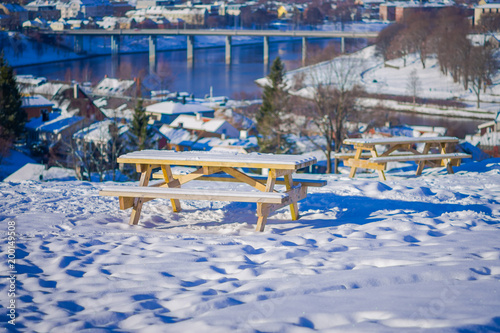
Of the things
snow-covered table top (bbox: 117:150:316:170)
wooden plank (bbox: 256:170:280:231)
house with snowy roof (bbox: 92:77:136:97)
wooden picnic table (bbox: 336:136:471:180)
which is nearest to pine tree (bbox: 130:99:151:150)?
wooden picnic table (bbox: 336:136:471:180)

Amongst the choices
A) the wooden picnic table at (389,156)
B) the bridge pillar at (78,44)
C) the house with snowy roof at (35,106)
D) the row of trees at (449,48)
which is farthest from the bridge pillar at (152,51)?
the wooden picnic table at (389,156)

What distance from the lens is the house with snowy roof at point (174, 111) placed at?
1334 inches

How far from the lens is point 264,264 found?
3119mm

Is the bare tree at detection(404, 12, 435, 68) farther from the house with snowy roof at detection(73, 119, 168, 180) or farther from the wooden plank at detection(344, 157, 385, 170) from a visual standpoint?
the wooden plank at detection(344, 157, 385, 170)

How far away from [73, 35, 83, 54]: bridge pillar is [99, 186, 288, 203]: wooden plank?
217 feet

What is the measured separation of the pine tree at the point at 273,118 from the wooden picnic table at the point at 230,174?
16.5 metres

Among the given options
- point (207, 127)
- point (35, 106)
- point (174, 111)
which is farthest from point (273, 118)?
point (35, 106)

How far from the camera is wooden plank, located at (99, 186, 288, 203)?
374 centimetres

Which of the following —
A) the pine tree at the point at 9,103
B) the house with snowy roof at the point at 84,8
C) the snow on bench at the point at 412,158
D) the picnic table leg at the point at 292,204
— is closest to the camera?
the picnic table leg at the point at 292,204

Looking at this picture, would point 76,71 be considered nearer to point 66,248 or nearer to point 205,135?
point 205,135

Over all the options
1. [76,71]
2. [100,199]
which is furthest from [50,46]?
[100,199]

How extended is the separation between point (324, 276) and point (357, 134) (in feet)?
77.1

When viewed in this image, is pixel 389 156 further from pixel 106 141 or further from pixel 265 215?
pixel 106 141

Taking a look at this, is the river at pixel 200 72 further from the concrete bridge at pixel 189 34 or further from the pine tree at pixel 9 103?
the pine tree at pixel 9 103
